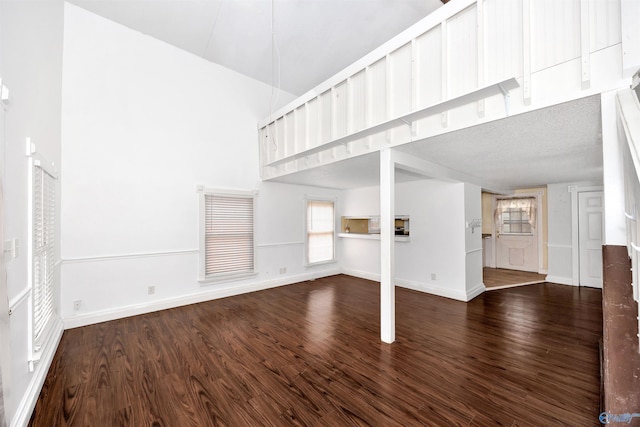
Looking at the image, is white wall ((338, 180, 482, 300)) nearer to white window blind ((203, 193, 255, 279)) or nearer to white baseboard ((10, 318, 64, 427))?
white window blind ((203, 193, 255, 279))

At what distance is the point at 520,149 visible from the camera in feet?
9.96

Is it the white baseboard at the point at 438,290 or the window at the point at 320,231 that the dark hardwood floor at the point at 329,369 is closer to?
the white baseboard at the point at 438,290

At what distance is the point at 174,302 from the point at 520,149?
5.43 meters

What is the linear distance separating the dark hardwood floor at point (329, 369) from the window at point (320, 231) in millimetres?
2375

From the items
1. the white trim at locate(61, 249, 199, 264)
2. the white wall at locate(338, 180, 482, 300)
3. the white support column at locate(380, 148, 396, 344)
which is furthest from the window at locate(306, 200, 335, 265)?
the white support column at locate(380, 148, 396, 344)

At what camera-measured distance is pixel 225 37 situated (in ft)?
14.6

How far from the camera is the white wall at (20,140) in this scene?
1.75m

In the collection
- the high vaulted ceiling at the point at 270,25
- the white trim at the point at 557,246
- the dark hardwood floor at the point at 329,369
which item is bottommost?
the dark hardwood floor at the point at 329,369

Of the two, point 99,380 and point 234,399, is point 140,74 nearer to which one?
point 99,380

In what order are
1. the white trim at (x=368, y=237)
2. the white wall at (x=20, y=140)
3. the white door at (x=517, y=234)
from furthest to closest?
1. the white door at (x=517, y=234)
2. the white trim at (x=368, y=237)
3. the white wall at (x=20, y=140)

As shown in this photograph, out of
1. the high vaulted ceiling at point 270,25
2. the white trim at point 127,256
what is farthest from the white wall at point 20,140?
the high vaulted ceiling at point 270,25

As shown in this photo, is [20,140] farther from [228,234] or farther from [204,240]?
[228,234]

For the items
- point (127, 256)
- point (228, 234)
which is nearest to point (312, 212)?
point (228, 234)

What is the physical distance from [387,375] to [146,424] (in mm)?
1948
